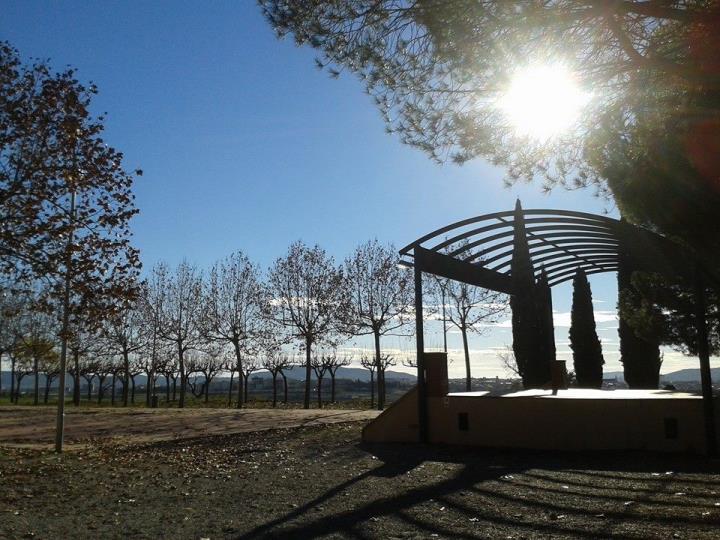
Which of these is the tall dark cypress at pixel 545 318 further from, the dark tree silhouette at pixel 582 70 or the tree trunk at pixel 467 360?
the tree trunk at pixel 467 360

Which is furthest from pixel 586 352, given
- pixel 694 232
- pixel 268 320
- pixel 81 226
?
pixel 81 226

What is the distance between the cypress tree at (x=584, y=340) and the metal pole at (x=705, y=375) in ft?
61.9

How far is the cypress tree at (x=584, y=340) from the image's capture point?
98.4 ft

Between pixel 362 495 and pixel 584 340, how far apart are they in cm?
2482

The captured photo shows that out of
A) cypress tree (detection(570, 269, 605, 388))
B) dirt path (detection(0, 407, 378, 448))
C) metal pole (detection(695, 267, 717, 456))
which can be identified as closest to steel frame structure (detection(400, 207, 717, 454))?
metal pole (detection(695, 267, 717, 456))

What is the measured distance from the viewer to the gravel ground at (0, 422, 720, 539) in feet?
20.6

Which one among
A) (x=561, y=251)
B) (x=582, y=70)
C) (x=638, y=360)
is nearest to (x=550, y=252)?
(x=561, y=251)

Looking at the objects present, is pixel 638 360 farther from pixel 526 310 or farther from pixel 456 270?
pixel 456 270

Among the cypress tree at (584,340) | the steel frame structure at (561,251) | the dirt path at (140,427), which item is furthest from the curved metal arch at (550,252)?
the cypress tree at (584,340)

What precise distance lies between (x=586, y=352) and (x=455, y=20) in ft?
82.7

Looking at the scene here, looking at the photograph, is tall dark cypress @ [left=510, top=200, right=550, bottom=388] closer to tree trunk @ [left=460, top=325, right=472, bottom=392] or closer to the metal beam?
the metal beam

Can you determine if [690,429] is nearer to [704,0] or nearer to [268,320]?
[704,0]

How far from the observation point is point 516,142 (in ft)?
33.8

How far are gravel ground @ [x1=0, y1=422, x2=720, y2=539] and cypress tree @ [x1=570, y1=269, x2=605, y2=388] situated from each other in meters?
19.5
